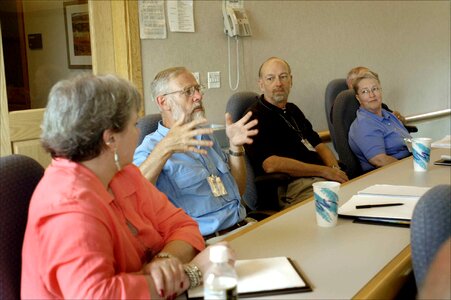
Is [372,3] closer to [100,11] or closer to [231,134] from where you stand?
[100,11]

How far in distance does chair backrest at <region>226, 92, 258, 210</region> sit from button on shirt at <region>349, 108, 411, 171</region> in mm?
638

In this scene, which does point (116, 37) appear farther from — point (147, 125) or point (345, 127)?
point (345, 127)

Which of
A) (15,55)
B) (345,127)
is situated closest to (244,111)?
(345,127)

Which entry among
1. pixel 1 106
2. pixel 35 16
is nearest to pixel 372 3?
pixel 35 16

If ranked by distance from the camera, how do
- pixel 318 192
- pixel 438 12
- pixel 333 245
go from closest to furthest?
pixel 333 245, pixel 318 192, pixel 438 12

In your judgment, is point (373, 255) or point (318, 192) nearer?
point (373, 255)

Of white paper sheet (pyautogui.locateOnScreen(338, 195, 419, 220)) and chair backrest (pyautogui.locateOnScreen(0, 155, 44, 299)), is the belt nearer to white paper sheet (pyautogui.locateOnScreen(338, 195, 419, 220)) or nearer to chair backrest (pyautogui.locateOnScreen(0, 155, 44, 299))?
white paper sheet (pyautogui.locateOnScreen(338, 195, 419, 220))

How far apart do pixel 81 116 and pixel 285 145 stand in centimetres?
186

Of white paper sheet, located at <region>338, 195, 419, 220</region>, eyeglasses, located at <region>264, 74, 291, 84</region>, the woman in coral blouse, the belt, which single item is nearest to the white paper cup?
white paper sheet, located at <region>338, 195, 419, 220</region>

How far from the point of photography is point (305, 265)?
1392 millimetres

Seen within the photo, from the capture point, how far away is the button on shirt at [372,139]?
309 centimetres

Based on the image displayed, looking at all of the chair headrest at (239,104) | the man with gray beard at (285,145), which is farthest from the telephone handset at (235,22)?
the chair headrest at (239,104)

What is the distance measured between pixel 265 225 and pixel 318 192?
203 mm

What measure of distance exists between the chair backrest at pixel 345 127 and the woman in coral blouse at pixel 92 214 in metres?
1.87
